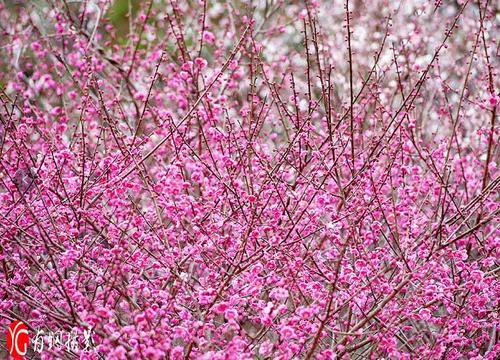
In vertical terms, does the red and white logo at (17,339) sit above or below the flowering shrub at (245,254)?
below

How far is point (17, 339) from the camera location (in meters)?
3.89

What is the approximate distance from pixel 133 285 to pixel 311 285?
108 centimetres

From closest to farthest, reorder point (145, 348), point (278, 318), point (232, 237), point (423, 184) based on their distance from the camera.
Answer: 1. point (145, 348)
2. point (278, 318)
3. point (232, 237)
4. point (423, 184)

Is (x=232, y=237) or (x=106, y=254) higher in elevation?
(x=232, y=237)

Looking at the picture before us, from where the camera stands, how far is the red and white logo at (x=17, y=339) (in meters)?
3.84

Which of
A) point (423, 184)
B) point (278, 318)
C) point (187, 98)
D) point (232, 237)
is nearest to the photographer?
point (278, 318)

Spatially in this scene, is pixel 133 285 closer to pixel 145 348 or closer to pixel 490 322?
pixel 145 348

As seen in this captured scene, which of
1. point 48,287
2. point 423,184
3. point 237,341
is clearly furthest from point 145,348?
point 423,184

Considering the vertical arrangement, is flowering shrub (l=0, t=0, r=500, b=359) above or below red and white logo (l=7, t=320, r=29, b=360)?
above

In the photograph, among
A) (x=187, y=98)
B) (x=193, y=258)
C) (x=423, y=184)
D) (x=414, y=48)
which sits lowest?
(x=193, y=258)

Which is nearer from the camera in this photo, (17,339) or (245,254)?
(17,339)

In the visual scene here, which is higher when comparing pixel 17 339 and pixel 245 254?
pixel 245 254

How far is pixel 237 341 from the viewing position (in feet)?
11.8

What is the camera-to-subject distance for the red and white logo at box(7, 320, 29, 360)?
3.84 meters
